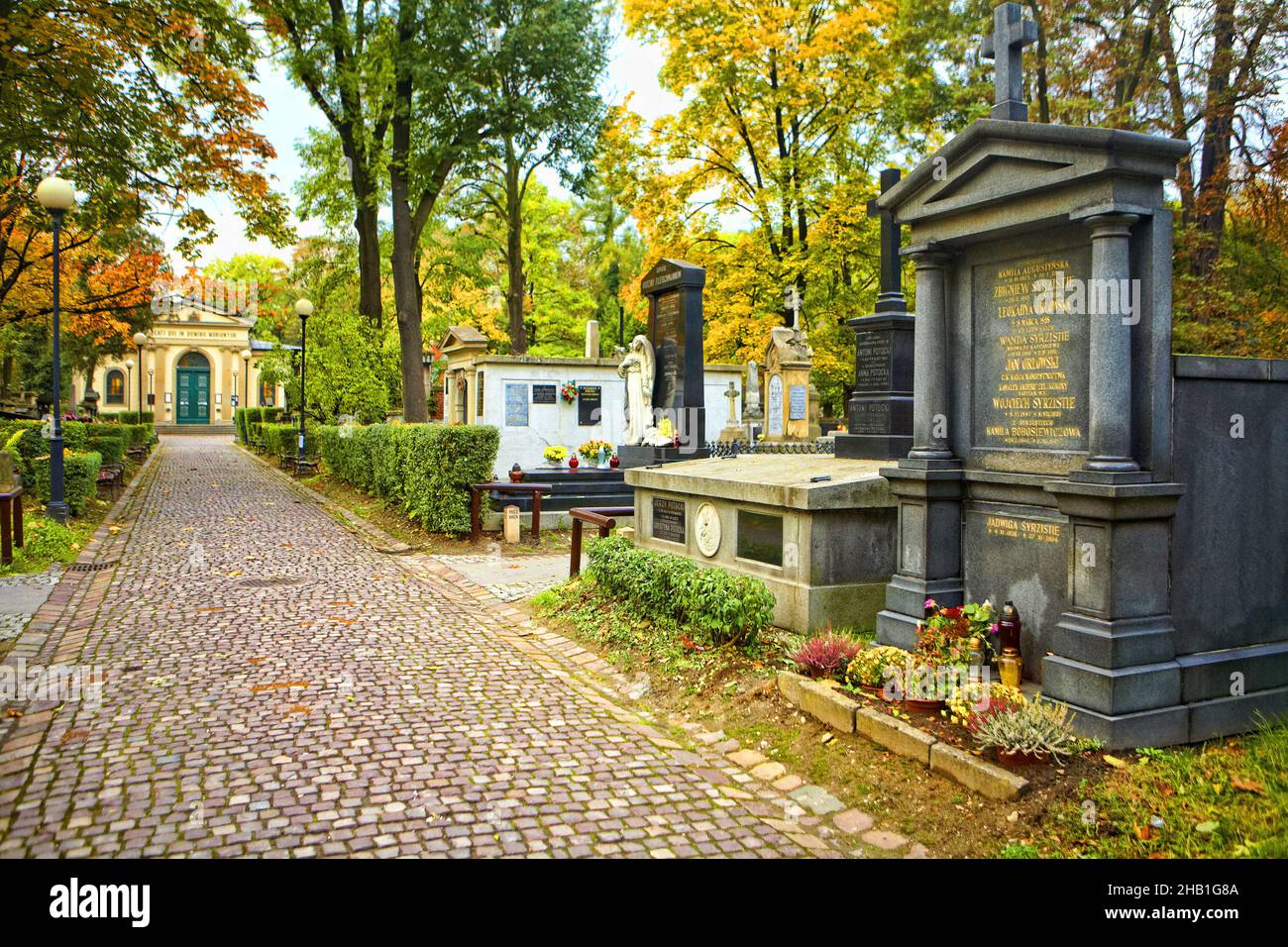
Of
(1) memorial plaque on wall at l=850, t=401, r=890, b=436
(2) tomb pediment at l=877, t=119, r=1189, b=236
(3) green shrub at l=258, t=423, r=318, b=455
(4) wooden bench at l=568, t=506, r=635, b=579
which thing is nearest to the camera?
(2) tomb pediment at l=877, t=119, r=1189, b=236

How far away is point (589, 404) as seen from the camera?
19609 mm

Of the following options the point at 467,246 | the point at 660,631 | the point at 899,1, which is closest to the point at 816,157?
the point at 899,1

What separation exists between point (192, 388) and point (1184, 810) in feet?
210

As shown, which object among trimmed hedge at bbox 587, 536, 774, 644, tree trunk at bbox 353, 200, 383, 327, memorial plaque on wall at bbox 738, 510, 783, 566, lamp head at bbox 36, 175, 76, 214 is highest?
tree trunk at bbox 353, 200, 383, 327

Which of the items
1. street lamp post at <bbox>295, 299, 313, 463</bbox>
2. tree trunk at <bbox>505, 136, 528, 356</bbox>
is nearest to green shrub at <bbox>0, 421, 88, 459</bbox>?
street lamp post at <bbox>295, 299, 313, 463</bbox>

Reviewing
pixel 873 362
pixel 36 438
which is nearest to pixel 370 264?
pixel 36 438

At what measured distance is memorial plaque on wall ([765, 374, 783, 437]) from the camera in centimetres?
1848

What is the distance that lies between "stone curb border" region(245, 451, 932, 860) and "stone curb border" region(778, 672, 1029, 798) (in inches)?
19.9

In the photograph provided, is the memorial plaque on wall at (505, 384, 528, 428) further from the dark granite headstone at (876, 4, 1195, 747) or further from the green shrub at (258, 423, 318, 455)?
the dark granite headstone at (876, 4, 1195, 747)

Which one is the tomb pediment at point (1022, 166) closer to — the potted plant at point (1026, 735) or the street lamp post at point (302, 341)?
the potted plant at point (1026, 735)

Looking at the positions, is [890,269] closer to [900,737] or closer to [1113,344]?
[1113,344]

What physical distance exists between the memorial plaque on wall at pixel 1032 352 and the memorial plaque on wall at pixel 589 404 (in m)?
14.0

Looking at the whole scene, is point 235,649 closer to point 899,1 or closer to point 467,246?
point 899,1

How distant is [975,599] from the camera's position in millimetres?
5938
